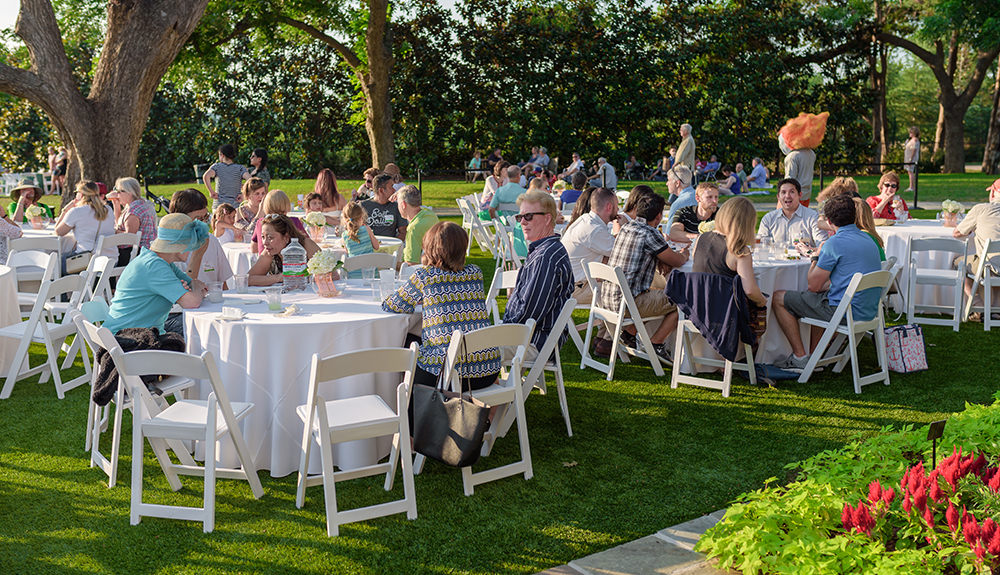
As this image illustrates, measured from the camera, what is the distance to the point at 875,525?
3074 millimetres

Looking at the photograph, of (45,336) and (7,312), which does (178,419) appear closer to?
(45,336)

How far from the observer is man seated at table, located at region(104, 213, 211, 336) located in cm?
442

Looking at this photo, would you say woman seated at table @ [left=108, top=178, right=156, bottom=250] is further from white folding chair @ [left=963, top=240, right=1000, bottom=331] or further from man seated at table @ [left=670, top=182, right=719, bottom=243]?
white folding chair @ [left=963, top=240, right=1000, bottom=331]

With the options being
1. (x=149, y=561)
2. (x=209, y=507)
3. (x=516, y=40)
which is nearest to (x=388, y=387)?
(x=209, y=507)

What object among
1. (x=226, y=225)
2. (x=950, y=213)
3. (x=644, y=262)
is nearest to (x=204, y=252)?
(x=226, y=225)

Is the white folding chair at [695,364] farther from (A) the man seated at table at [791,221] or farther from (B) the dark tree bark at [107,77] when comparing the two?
(B) the dark tree bark at [107,77]

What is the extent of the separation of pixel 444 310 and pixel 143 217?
211 inches

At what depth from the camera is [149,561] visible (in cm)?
338

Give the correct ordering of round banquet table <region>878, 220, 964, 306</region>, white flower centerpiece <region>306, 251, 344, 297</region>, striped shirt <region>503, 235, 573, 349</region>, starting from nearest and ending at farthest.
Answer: white flower centerpiece <region>306, 251, 344, 297</region>, striped shirt <region>503, 235, 573, 349</region>, round banquet table <region>878, 220, 964, 306</region>

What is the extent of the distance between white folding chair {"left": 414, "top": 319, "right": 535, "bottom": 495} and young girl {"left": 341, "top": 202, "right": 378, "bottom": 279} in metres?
2.74

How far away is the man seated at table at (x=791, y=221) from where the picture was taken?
23.5 ft

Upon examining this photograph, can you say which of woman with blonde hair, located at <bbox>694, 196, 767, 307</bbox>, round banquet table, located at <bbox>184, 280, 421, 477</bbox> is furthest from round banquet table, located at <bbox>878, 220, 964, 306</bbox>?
round banquet table, located at <bbox>184, 280, 421, 477</bbox>

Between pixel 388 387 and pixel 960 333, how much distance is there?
5376 mm

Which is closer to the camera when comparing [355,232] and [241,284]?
[241,284]
